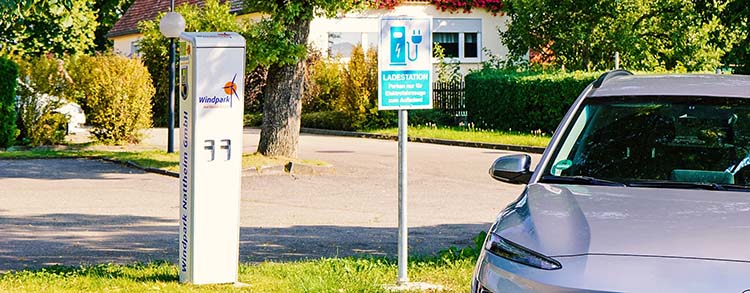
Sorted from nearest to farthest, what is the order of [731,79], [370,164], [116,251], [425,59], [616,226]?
[616,226], [731,79], [425,59], [116,251], [370,164]

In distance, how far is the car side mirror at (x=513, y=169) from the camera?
6.51 metres

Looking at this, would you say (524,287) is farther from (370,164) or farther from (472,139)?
(472,139)

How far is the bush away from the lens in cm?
2512

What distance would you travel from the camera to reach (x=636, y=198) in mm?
5562

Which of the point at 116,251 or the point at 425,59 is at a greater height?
the point at 425,59

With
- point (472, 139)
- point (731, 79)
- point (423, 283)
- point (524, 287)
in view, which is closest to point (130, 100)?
point (472, 139)

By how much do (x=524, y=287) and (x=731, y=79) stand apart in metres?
2.79

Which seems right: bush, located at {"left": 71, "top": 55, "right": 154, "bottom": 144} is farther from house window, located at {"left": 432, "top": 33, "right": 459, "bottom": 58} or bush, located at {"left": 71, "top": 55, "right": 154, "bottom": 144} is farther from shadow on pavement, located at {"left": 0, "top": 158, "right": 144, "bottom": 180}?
house window, located at {"left": 432, "top": 33, "right": 459, "bottom": 58}

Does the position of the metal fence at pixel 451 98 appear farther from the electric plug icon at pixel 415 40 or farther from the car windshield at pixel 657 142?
the car windshield at pixel 657 142

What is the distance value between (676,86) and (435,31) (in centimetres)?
3531

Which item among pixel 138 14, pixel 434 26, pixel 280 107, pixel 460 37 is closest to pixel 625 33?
pixel 280 107

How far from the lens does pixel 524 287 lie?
16.0 feet

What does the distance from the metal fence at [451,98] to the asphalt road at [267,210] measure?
374 inches

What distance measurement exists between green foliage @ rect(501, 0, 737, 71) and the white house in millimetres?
6542
